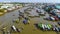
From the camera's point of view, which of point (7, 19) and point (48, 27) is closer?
point (48, 27)

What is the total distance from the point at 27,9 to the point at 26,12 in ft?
0.67

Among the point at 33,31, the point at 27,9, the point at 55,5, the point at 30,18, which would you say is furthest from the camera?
the point at 55,5

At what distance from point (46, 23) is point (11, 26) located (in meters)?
0.56

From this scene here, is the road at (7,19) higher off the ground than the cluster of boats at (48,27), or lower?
higher

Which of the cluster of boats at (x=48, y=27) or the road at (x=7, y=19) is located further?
the road at (x=7, y=19)

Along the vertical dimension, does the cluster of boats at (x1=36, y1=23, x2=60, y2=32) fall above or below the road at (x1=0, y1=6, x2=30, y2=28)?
below

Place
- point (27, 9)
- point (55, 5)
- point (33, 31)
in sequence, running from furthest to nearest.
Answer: point (55, 5), point (27, 9), point (33, 31)

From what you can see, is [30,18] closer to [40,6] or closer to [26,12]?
[26,12]

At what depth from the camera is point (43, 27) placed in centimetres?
207

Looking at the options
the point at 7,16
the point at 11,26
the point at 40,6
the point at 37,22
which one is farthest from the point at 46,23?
the point at 40,6

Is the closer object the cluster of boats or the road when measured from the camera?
the cluster of boats

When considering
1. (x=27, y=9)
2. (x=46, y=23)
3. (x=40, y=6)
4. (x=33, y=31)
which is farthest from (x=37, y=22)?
(x=40, y=6)

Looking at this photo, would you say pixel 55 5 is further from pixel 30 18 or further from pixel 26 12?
pixel 30 18

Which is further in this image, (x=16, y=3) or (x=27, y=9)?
(x=16, y=3)
